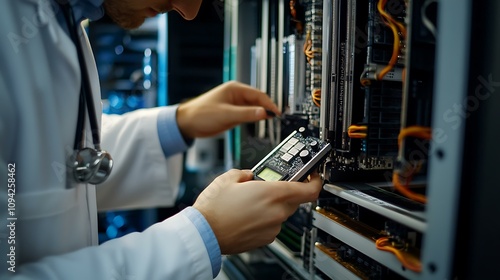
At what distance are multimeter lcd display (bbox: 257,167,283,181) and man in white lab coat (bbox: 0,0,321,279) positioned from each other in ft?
0.12

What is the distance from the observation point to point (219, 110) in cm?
150

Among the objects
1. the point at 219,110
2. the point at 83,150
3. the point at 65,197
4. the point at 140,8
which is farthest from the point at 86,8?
the point at 219,110

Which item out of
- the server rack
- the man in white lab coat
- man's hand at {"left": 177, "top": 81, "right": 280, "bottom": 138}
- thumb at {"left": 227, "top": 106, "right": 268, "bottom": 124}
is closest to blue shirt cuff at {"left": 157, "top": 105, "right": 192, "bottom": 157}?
man's hand at {"left": 177, "top": 81, "right": 280, "bottom": 138}

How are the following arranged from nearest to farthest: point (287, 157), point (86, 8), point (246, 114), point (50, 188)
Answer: point (50, 188), point (86, 8), point (287, 157), point (246, 114)

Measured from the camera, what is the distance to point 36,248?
748mm

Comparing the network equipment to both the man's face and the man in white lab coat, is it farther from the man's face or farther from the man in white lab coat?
the man's face

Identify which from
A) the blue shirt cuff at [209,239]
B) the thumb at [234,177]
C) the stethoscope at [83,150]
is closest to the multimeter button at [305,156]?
the thumb at [234,177]

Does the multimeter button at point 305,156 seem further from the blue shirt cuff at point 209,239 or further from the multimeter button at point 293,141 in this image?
the blue shirt cuff at point 209,239

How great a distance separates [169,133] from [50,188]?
2.36 feet

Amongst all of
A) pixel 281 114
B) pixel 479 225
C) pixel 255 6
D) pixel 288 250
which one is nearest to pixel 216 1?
pixel 255 6

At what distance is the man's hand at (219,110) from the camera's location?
58.2 inches

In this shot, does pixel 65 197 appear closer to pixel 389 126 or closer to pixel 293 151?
pixel 293 151

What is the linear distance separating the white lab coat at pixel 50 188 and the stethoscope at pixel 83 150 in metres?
0.02

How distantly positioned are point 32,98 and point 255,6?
1109 mm
